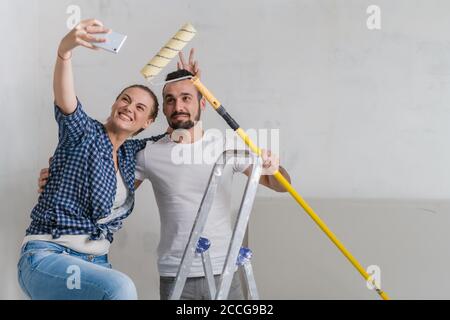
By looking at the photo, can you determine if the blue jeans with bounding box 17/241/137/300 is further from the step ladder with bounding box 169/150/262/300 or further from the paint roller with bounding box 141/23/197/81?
the paint roller with bounding box 141/23/197/81

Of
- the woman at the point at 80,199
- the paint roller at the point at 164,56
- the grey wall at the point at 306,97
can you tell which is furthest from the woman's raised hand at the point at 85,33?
the grey wall at the point at 306,97

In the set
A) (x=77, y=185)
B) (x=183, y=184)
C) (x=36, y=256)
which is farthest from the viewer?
(x=183, y=184)

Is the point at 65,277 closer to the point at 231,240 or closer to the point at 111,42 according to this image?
the point at 231,240

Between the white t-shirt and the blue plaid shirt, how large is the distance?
0.97 feet

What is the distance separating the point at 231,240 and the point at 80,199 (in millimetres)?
504

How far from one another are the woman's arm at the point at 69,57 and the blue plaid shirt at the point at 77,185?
0.05 meters

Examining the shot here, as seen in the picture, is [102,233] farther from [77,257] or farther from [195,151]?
[195,151]

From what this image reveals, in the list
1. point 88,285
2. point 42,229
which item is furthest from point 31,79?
point 88,285

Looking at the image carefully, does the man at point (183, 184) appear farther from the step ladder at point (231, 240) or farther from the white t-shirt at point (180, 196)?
the step ladder at point (231, 240)

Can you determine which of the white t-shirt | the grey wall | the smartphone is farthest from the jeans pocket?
the grey wall

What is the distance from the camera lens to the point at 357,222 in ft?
8.52

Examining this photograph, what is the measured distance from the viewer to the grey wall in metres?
2.62

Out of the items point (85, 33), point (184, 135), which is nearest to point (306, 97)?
point (184, 135)

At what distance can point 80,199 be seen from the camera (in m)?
1.82
